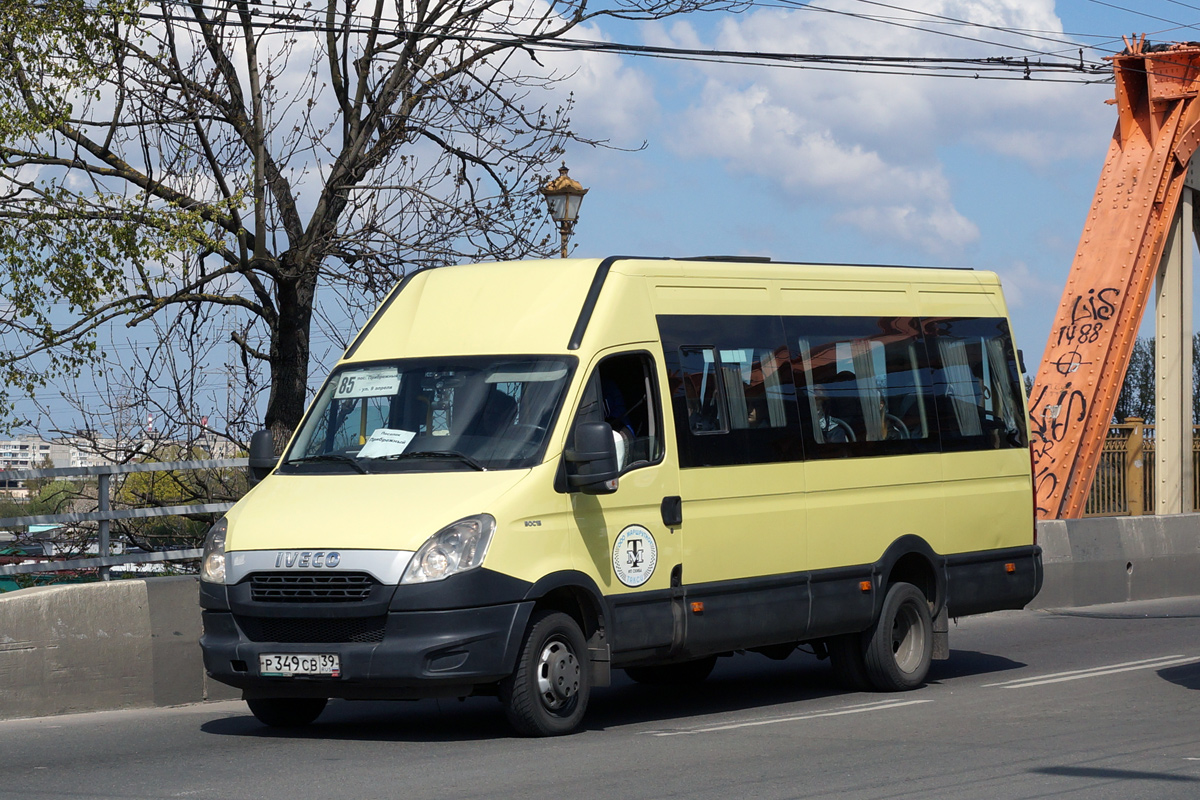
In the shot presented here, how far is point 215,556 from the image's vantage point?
862 cm

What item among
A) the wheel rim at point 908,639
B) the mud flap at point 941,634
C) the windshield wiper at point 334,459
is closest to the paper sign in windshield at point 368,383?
the windshield wiper at point 334,459

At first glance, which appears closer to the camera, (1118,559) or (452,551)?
(452,551)

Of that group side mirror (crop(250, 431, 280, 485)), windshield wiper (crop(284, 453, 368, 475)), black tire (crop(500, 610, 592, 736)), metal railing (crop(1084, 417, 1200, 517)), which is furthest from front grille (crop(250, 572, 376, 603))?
metal railing (crop(1084, 417, 1200, 517))

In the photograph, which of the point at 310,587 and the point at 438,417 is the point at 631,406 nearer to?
the point at 438,417

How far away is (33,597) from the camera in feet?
31.2

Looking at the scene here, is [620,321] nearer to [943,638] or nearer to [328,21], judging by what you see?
[943,638]

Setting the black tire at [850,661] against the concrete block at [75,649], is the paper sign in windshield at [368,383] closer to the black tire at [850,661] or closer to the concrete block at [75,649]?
the concrete block at [75,649]

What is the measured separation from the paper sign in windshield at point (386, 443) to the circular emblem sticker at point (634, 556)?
1.29 meters

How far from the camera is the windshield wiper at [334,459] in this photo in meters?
8.73

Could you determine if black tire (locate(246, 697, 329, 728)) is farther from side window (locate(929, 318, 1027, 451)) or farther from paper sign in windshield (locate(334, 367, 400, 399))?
side window (locate(929, 318, 1027, 451))

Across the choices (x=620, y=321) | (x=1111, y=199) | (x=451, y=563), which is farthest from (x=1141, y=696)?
(x=1111, y=199)

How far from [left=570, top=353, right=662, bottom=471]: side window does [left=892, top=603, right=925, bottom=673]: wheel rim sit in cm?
276

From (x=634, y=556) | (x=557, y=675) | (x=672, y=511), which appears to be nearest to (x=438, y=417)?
(x=634, y=556)

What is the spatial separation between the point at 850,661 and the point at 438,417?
3644 millimetres
